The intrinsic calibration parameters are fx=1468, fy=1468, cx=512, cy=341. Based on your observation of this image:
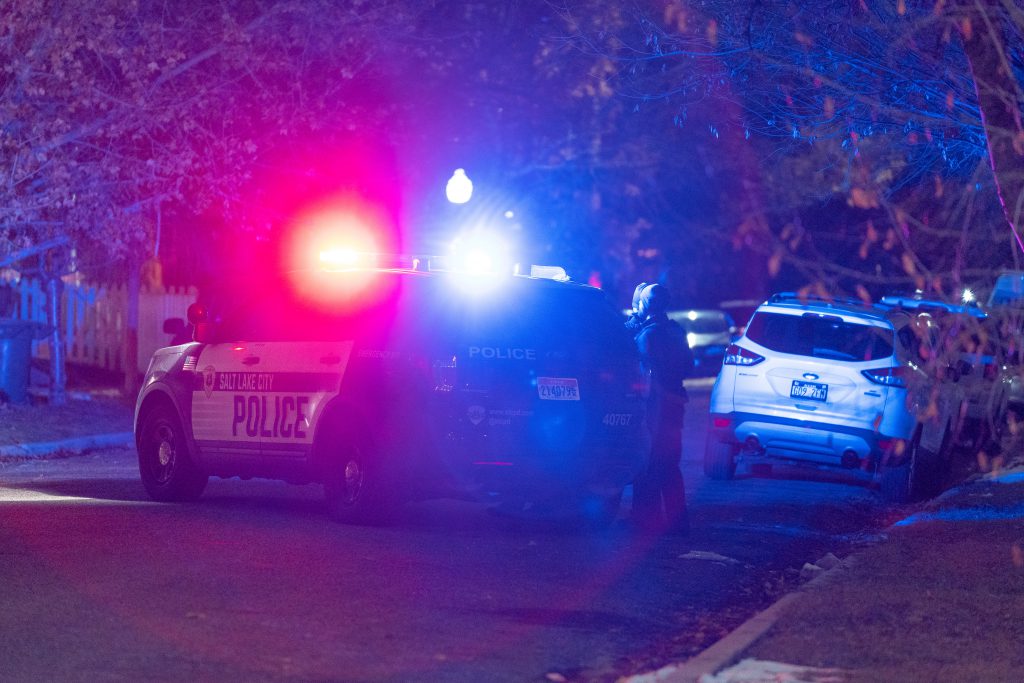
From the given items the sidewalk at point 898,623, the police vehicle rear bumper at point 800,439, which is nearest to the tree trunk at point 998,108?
the sidewalk at point 898,623

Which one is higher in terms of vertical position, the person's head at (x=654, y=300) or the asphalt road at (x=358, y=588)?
the person's head at (x=654, y=300)

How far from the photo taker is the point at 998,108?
8414 millimetres

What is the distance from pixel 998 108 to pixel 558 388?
3405mm

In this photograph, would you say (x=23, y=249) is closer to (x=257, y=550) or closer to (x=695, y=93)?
(x=695, y=93)

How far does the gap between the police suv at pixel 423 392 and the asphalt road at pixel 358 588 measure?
16.6 inches

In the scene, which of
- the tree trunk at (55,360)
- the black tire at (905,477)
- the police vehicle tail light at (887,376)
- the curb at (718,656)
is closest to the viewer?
the curb at (718,656)

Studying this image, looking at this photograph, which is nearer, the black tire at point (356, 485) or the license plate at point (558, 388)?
the black tire at point (356, 485)

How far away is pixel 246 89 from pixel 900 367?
9067 millimetres

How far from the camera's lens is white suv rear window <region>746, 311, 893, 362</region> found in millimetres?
13984

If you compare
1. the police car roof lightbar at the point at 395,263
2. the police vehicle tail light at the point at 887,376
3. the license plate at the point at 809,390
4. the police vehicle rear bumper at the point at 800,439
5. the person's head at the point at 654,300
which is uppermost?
the police car roof lightbar at the point at 395,263

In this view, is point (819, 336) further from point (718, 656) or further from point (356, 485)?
point (718, 656)

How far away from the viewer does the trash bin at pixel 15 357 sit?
18984mm

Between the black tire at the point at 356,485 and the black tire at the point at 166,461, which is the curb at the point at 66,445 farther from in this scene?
the black tire at the point at 356,485

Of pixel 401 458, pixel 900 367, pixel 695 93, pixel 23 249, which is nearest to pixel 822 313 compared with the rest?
pixel 900 367
